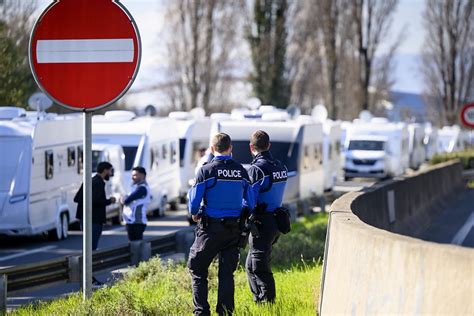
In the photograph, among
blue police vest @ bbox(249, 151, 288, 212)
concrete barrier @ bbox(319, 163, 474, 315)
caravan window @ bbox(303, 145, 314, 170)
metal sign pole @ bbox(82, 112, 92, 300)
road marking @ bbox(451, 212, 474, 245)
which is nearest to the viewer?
concrete barrier @ bbox(319, 163, 474, 315)

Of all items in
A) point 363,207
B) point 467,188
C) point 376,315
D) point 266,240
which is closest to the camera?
point 376,315

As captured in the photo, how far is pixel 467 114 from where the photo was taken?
3325 centimetres

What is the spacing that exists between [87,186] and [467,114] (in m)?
25.6

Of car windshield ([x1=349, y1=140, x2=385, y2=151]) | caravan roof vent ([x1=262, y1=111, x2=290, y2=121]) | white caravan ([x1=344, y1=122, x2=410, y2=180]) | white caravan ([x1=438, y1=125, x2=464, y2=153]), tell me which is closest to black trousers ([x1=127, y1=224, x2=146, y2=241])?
caravan roof vent ([x1=262, y1=111, x2=290, y2=121])


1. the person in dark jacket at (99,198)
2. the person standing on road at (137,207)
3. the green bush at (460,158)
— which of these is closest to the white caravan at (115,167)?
the person standing on road at (137,207)

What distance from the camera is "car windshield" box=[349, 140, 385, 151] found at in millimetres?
51500

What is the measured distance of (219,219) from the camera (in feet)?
32.8

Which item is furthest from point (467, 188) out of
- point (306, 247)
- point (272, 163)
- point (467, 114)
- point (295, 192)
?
point (272, 163)

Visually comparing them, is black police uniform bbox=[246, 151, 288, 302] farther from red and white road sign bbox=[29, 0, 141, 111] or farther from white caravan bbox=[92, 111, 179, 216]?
white caravan bbox=[92, 111, 179, 216]

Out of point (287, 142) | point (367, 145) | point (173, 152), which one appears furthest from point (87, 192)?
point (367, 145)

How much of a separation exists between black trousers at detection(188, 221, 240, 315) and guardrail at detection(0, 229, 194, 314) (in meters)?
2.97

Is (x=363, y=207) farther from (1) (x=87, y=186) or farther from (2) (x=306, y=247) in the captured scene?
(1) (x=87, y=186)

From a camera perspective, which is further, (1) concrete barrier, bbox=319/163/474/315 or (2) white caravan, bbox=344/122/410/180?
(2) white caravan, bbox=344/122/410/180

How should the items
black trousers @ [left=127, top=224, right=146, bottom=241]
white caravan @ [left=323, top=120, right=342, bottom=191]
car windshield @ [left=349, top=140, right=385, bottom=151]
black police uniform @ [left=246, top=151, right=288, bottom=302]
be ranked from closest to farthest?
black police uniform @ [left=246, top=151, right=288, bottom=302]
black trousers @ [left=127, top=224, right=146, bottom=241]
white caravan @ [left=323, top=120, right=342, bottom=191]
car windshield @ [left=349, top=140, right=385, bottom=151]
